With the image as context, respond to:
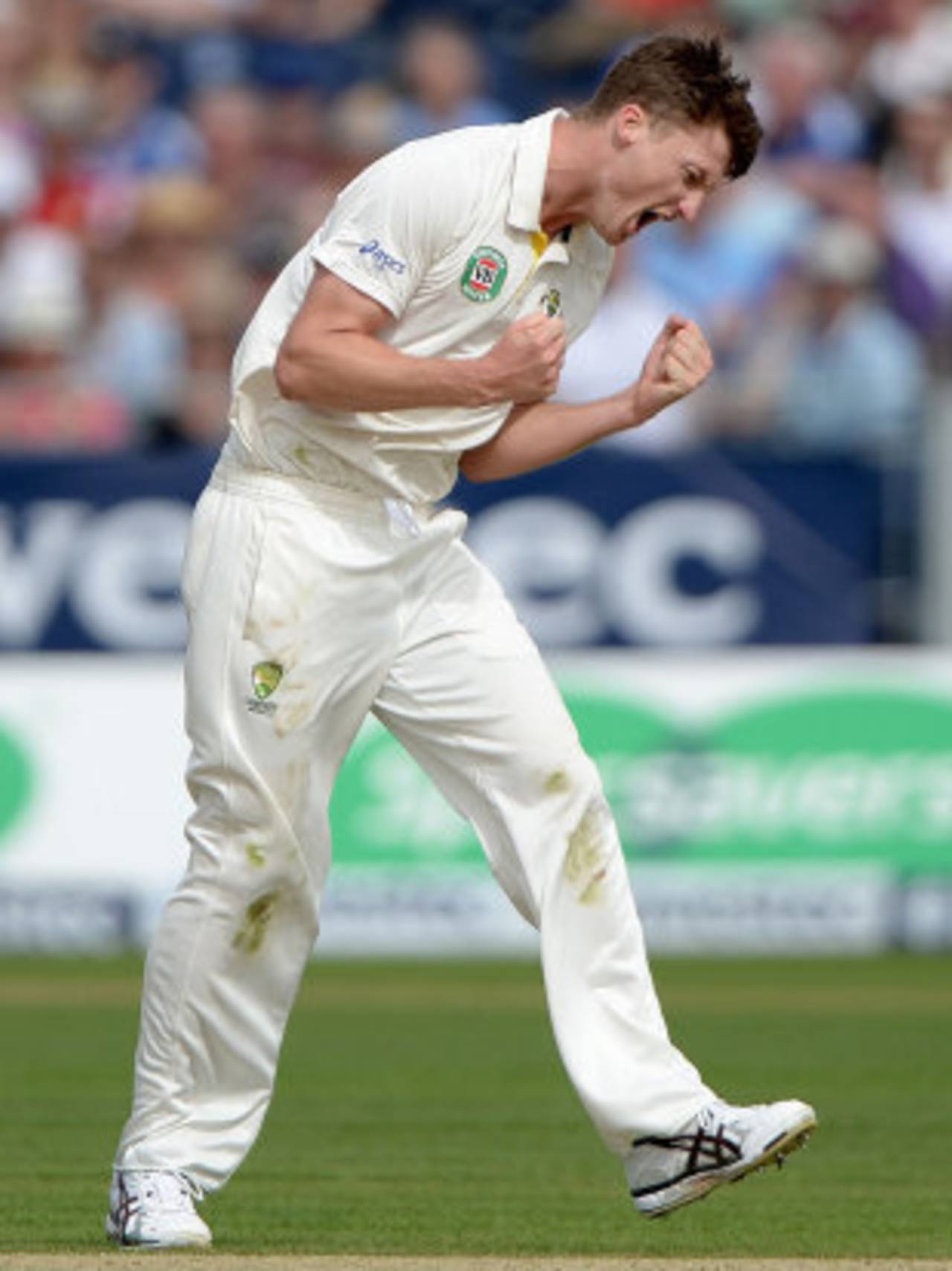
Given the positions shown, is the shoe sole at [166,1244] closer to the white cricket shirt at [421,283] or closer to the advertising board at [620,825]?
the white cricket shirt at [421,283]

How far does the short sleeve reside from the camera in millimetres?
5535

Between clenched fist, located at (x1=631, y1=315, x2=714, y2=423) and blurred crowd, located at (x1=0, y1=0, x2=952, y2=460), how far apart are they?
704 cm

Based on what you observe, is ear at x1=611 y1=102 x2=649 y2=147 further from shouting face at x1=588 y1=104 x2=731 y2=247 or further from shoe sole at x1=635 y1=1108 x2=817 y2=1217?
shoe sole at x1=635 y1=1108 x2=817 y2=1217

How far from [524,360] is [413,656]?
2.02ft

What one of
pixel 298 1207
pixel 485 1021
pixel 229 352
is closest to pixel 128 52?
pixel 229 352

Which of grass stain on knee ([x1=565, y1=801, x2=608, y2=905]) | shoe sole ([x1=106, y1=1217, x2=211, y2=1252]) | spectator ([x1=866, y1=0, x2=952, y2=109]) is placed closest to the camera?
shoe sole ([x1=106, y1=1217, x2=211, y2=1252])

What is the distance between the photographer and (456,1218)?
6191 millimetres

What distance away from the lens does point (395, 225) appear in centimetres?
554

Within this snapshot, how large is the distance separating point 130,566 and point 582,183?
24.6 ft

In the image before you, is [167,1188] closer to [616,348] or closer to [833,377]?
[616,348]

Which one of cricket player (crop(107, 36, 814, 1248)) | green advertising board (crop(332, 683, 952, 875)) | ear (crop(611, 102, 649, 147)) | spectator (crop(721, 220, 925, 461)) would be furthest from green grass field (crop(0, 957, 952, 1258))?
spectator (crop(721, 220, 925, 461))

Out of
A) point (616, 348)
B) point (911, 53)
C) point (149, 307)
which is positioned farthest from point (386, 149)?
point (911, 53)

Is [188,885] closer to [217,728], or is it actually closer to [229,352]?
[217,728]

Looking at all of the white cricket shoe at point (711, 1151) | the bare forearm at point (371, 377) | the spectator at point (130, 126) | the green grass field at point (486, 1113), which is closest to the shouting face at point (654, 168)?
the bare forearm at point (371, 377)
